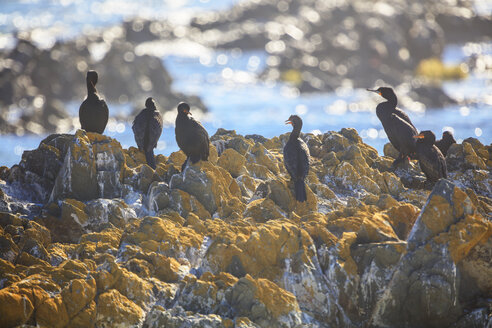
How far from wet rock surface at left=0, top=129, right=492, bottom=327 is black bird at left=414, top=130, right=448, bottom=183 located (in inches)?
22.2

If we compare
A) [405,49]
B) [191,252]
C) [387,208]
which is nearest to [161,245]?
[191,252]

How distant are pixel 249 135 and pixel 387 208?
21.0 feet

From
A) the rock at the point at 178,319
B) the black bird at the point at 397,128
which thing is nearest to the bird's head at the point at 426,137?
the black bird at the point at 397,128

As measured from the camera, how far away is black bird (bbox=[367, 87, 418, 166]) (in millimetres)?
14508

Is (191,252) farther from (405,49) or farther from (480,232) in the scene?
(405,49)

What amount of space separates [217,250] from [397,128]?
699 centimetres

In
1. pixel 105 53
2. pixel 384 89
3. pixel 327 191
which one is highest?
pixel 105 53

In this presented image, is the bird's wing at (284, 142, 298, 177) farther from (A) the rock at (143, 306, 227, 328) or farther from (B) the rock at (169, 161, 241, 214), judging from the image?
(A) the rock at (143, 306, 227, 328)

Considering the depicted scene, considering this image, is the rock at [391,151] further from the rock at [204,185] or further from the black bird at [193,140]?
the black bird at [193,140]

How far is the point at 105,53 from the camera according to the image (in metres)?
55.5

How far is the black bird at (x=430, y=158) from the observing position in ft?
43.4

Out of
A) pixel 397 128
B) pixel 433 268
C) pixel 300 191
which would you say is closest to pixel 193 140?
pixel 300 191

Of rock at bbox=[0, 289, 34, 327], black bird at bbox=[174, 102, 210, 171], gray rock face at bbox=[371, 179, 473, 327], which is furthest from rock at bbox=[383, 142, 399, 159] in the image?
rock at bbox=[0, 289, 34, 327]

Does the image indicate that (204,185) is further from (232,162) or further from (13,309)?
(13,309)
